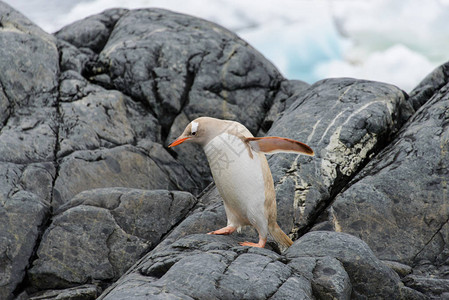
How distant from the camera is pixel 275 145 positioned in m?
5.56

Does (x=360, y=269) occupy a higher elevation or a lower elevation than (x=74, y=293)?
higher

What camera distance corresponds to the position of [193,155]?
928cm

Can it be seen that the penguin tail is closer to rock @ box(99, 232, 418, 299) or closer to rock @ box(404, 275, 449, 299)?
rock @ box(99, 232, 418, 299)

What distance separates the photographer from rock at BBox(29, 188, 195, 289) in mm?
6297

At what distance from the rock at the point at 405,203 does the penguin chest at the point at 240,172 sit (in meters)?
1.52

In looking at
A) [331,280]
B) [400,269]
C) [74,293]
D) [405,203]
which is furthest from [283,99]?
[331,280]

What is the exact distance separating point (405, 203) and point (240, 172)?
93.8 inches

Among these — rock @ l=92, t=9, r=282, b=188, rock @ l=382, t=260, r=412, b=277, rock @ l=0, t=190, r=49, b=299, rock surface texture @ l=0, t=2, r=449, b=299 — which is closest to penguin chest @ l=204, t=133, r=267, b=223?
rock surface texture @ l=0, t=2, r=449, b=299

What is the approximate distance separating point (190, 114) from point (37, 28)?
3.09m

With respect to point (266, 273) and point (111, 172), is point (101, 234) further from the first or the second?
point (266, 273)

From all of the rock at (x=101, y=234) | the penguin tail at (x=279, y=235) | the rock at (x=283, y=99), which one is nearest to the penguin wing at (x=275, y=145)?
the penguin tail at (x=279, y=235)

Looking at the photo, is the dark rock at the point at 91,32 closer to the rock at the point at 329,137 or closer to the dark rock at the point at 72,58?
the dark rock at the point at 72,58

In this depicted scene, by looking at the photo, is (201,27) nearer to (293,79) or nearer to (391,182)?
(293,79)

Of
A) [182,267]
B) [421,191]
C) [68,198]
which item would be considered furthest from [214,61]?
[182,267]
